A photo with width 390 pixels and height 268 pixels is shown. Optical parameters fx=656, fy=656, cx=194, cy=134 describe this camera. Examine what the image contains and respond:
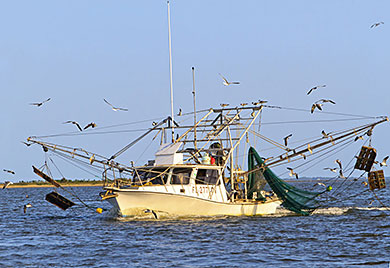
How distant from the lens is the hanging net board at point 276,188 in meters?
31.5

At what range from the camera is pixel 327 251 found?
20.5m

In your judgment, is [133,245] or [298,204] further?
[298,204]

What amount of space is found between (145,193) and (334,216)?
1142 cm

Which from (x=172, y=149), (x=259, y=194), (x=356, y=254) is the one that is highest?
(x=172, y=149)

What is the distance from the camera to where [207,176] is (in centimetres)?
3002

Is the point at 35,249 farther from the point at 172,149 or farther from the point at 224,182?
the point at 224,182

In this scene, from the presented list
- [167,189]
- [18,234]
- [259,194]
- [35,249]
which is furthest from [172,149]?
[35,249]

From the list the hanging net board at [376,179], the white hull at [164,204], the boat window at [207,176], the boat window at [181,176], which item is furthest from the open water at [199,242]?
the boat window at [207,176]

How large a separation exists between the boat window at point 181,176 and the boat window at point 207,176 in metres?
0.49

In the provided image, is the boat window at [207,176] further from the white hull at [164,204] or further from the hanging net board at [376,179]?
the hanging net board at [376,179]

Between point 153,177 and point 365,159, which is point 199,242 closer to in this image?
point 153,177

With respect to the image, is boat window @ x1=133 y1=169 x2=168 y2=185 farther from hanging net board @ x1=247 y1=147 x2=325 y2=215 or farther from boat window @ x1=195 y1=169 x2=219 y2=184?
hanging net board @ x1=247 y1=147 x2=325 y2=215

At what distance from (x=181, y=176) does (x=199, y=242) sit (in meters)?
7.12

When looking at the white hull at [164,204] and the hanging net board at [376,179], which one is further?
the hanging net board at [376,179]
